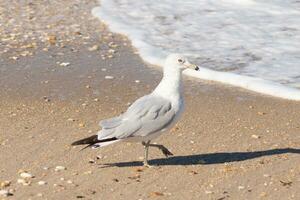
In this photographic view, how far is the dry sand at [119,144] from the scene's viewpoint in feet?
17.0

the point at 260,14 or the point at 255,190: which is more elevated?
the point at 255,190

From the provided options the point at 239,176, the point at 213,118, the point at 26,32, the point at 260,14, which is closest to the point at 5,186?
the point at 239,176

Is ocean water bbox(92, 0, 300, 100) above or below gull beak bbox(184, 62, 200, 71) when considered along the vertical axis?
below

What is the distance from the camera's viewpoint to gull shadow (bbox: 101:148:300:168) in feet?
18.7

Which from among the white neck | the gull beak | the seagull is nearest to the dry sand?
the seagull

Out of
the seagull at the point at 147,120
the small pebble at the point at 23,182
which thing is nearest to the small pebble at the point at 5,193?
the small pebble at the point at 23,182

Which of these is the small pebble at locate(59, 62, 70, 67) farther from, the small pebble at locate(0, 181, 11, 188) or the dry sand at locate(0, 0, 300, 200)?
the small pebble at locate(0, 181, 11, 188)

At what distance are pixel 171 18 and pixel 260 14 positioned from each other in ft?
4.67

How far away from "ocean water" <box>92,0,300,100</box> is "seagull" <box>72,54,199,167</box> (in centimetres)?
231

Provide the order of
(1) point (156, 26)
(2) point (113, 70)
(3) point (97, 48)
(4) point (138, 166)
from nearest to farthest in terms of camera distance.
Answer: (4) point (138, 166)
(2) point (113, 70)
(3) point (97, 48)
(1) point (156, 26)

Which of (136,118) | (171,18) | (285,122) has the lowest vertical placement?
(171,18)

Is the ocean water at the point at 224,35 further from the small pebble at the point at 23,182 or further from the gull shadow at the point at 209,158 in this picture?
the small pebble at the point at 23,182

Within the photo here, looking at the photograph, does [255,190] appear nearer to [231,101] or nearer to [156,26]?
[231,101]

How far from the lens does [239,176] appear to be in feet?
17.7
